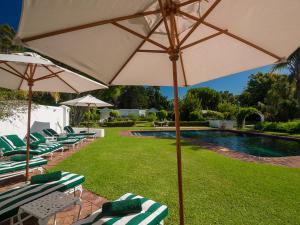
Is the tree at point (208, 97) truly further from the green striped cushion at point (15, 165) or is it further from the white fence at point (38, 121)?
the green striped cushion at point (15, 165)

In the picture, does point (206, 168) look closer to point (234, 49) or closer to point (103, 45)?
point (234, 49)

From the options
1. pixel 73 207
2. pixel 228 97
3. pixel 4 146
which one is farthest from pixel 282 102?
pixel 4 146

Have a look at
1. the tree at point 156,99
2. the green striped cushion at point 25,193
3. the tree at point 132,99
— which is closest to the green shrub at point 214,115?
the tree at point 156,99

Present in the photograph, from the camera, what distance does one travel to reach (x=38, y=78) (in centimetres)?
498

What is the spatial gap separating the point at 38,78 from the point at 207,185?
5184 millimetres

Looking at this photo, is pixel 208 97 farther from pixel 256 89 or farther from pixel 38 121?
pixel 38 121

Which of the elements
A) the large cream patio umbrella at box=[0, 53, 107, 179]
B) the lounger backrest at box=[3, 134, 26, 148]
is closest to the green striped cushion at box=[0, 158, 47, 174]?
the large cream patio umbrella at box=[0, 53, 107, 179]

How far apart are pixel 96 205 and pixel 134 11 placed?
3.67 meters

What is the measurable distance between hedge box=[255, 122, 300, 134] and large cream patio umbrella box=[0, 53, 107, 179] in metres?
21.1

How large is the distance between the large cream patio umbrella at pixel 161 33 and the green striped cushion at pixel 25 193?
85.4 inches

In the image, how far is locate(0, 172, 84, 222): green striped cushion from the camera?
2836 mm

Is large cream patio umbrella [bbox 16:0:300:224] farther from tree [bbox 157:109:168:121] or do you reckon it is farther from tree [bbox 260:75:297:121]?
tree [bbox 157:109:168:121]

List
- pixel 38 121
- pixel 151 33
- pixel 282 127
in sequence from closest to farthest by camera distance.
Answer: pixel 151 33 → pixel 38 121 → pixel 282 127

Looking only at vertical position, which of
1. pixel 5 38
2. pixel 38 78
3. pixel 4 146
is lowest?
pixel 4 146
